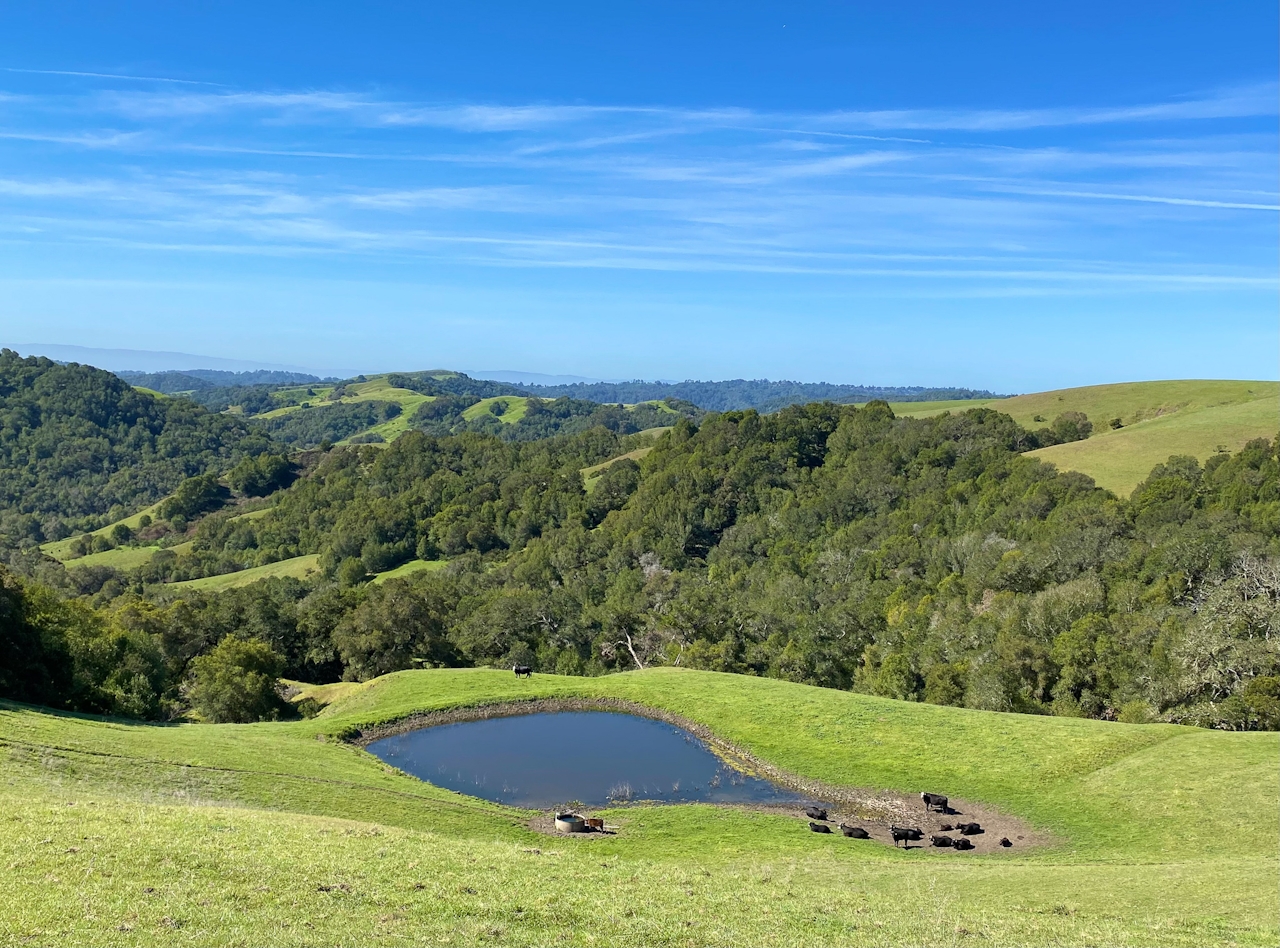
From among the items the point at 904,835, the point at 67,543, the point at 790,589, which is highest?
the point at 904,835

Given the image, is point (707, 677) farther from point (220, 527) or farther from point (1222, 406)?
point (220, 527)

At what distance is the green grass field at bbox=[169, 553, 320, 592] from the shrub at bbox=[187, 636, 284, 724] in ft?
286

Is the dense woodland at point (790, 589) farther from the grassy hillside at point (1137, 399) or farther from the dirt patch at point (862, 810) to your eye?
the dirt patch at point (862, 810)

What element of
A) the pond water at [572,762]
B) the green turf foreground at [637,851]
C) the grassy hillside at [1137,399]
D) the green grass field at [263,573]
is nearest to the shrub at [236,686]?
the green turf foreground at [637,851]

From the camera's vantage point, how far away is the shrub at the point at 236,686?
4784 centimetres

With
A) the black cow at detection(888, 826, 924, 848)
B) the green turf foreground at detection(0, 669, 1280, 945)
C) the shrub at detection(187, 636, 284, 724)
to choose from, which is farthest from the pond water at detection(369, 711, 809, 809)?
the shrub at detection(187, 636, 284, 724)

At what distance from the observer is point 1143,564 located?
2689 inches

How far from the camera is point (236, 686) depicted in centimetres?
4841

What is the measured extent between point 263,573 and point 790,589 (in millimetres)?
96924

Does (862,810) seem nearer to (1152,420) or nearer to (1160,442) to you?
(1160,442)

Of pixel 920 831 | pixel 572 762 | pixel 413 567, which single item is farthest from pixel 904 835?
pixel 413 567

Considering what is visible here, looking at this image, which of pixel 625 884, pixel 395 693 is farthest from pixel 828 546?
pixel 625 884

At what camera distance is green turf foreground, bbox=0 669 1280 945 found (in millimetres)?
14844

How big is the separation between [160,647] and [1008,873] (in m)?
56.3
